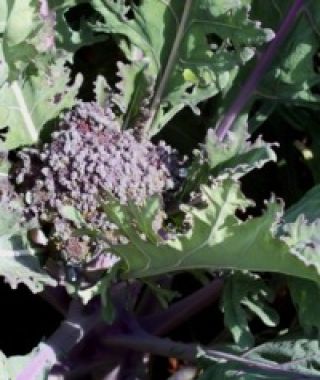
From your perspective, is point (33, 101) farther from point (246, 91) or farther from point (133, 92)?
point (246, 91)

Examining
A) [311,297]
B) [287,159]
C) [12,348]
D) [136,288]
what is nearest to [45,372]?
[136,288]

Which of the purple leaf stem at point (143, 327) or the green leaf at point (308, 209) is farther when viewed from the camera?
the purple leaf stem at point (143, 327)

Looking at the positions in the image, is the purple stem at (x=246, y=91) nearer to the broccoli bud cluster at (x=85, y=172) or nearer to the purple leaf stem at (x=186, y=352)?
the broccoli bud cluster at (x=85, y=172)

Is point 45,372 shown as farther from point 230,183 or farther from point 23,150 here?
point 230,183

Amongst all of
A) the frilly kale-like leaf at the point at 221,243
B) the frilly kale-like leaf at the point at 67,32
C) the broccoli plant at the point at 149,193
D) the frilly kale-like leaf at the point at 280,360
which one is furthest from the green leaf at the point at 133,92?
the frilly kale-like leaf at the point at 280,360

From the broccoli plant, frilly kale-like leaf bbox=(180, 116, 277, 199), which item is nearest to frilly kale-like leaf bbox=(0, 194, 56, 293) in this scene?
the broccoli plant
